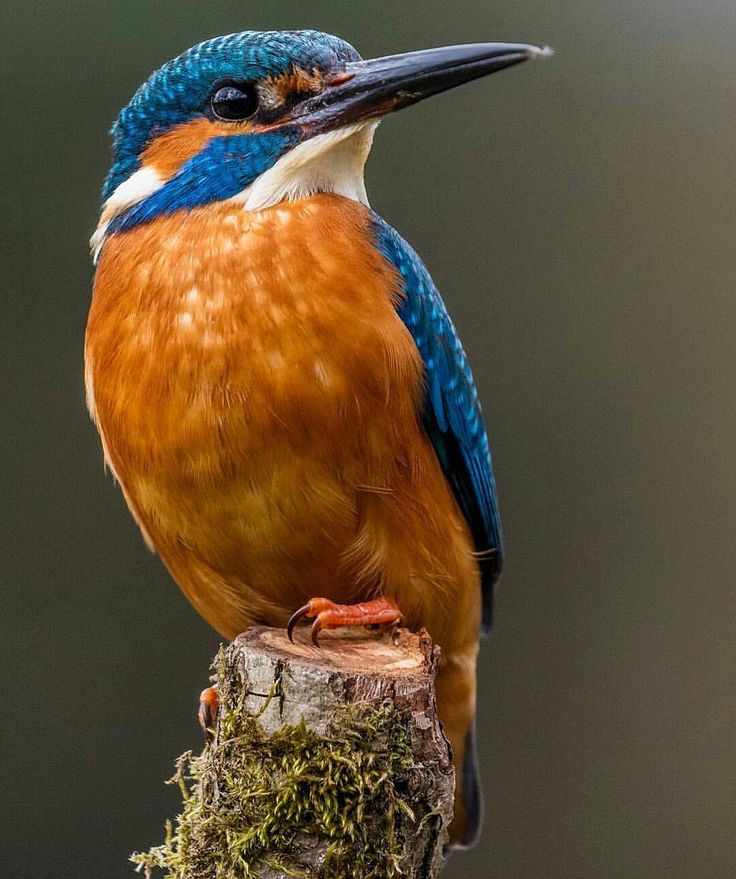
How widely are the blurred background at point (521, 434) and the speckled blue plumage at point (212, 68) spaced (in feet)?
11.1

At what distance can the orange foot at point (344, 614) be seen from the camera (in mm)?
3621

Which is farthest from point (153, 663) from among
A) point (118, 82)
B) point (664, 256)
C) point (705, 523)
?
point (664, 256)

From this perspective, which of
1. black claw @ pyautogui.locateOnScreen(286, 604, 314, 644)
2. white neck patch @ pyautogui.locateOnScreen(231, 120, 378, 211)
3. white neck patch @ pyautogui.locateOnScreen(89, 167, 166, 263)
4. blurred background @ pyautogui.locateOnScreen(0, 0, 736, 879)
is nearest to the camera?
black claw @ pyautogui.locateOnScreen(286, 604, 314, 644)

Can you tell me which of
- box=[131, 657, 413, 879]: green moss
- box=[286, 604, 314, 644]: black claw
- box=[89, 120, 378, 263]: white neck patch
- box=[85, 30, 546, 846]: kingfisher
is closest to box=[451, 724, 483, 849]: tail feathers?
box=[85, 30, 546, 846]: kingfisher

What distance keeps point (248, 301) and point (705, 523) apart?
244 inches

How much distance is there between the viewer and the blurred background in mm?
7523

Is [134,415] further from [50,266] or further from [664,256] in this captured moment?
[664,256]

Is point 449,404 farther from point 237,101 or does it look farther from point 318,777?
point 318,777

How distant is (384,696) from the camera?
10.5 ft

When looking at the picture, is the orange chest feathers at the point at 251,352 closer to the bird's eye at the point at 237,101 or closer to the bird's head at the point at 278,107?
the bird's head at the point at 278,107

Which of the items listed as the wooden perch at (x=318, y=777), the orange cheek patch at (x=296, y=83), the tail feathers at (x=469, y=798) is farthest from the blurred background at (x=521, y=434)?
the wooden perch at (x=318, y=777)

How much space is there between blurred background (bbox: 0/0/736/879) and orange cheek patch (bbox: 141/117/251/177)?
346cm

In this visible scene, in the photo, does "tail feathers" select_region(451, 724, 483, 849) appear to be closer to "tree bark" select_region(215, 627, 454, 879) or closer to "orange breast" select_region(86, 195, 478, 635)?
"orange breast" select_region(86, 195, 478, 635)

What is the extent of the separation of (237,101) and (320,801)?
2076mm
